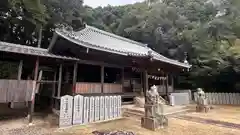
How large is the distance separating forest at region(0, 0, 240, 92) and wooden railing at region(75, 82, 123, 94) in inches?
287

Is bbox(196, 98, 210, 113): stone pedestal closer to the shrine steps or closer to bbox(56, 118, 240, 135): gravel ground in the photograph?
the shrine steps

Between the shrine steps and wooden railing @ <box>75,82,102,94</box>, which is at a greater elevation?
wooden railing @ <box>75,82,102,94</box>

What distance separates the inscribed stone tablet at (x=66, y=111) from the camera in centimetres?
663

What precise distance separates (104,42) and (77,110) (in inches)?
285

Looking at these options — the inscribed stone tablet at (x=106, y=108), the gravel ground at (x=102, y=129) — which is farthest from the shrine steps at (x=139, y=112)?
the gravel ground at (x=102, y=129)

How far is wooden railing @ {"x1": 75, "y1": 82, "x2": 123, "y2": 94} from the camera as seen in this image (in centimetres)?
997

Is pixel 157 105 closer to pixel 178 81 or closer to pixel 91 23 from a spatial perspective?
pixel 178 81

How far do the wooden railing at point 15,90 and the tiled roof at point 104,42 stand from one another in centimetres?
298

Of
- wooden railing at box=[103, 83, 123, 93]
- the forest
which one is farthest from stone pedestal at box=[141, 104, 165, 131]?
the forest

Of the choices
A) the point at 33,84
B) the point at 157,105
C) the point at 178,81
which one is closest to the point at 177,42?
the point at 178,81

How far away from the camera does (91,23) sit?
25219 mm

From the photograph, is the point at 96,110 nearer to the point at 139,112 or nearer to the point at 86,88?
the point at 139,112

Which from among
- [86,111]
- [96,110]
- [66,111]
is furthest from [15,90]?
[96,110]

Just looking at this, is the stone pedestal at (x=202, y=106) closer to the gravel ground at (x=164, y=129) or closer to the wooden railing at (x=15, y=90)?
the gravel ground at (x=164, y=129)
